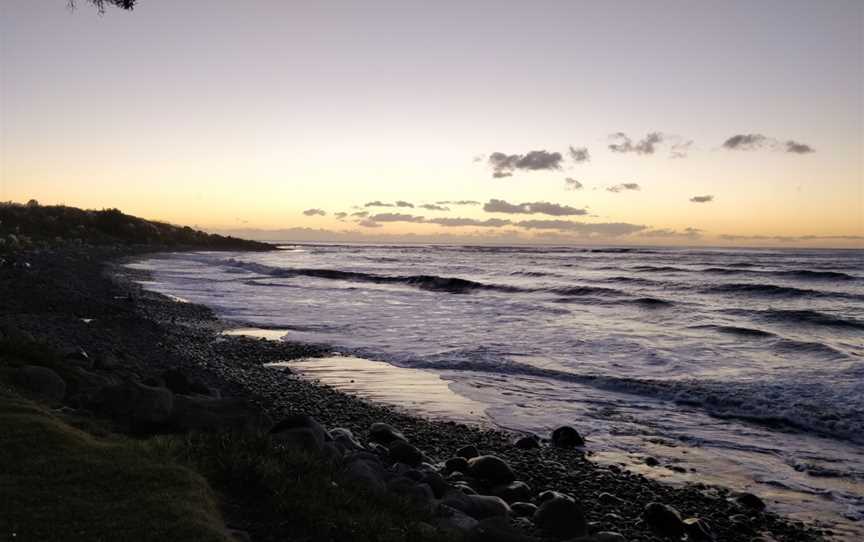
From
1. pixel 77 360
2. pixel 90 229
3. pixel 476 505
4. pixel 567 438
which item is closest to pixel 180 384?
pixel 77 360

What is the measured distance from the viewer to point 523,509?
24.4ft

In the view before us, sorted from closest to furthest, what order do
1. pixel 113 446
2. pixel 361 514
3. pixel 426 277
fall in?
pixel 361 514
pixel 113 446
pixel 426 277

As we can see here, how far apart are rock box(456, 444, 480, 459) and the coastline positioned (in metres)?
0.22

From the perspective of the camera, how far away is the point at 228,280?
4747 centimetres

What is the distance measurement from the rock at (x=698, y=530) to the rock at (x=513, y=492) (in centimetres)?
194

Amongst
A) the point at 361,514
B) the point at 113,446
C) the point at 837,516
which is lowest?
the point at 837,516

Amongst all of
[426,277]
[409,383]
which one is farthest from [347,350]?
[426,277]

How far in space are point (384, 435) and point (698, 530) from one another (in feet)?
15.6

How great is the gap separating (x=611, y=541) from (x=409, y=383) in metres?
8.95

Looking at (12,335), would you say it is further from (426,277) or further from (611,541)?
(426,277)

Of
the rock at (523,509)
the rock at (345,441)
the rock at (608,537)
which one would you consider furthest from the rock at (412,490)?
the rock at (608,537)

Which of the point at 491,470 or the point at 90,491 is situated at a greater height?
the point at 90,491

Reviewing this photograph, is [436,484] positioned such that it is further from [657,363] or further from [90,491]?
[657,363]

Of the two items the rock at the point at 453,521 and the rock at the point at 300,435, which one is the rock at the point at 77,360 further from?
the rock at the point at 453,521
